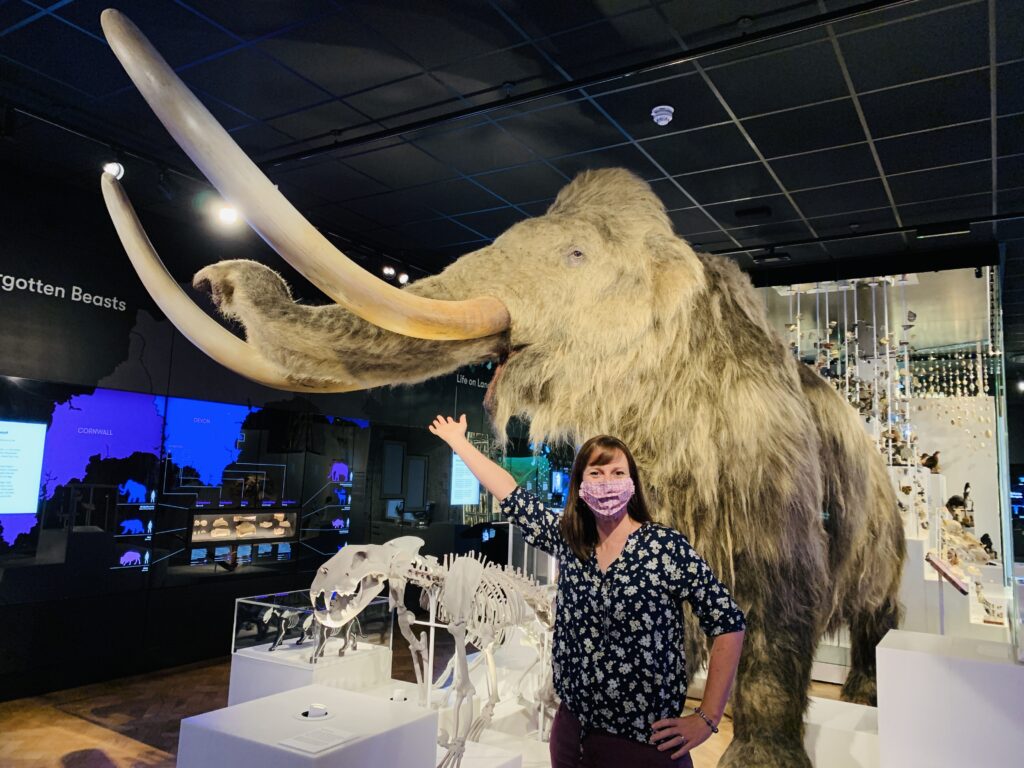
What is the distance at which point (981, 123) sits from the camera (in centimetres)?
471

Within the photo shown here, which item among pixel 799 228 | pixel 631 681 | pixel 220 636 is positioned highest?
pixel 799 228

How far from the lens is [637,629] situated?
5.42ft

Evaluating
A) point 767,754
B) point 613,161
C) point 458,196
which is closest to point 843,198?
point 613,161

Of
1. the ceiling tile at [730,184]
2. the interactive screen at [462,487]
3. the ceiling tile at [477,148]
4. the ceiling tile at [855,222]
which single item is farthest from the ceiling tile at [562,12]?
the interactive screen at [462,487]

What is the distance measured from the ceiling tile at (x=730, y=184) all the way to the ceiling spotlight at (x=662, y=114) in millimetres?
891

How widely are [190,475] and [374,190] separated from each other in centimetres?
294

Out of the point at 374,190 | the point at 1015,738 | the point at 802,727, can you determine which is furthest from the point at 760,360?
the point at 374,190

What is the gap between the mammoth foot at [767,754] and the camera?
2236 mm

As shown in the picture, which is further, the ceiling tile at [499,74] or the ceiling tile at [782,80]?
the ceiling tile at [499,74]

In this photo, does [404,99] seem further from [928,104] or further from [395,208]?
[928,104]

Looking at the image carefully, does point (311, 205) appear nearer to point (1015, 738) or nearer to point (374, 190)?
point (374, 190)

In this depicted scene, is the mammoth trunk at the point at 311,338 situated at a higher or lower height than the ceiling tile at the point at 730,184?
lower

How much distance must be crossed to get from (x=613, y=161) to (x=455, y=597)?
346cm

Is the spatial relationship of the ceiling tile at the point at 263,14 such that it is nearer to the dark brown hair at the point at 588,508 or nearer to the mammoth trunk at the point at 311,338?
the mammoth trunk at the point at 311,338
